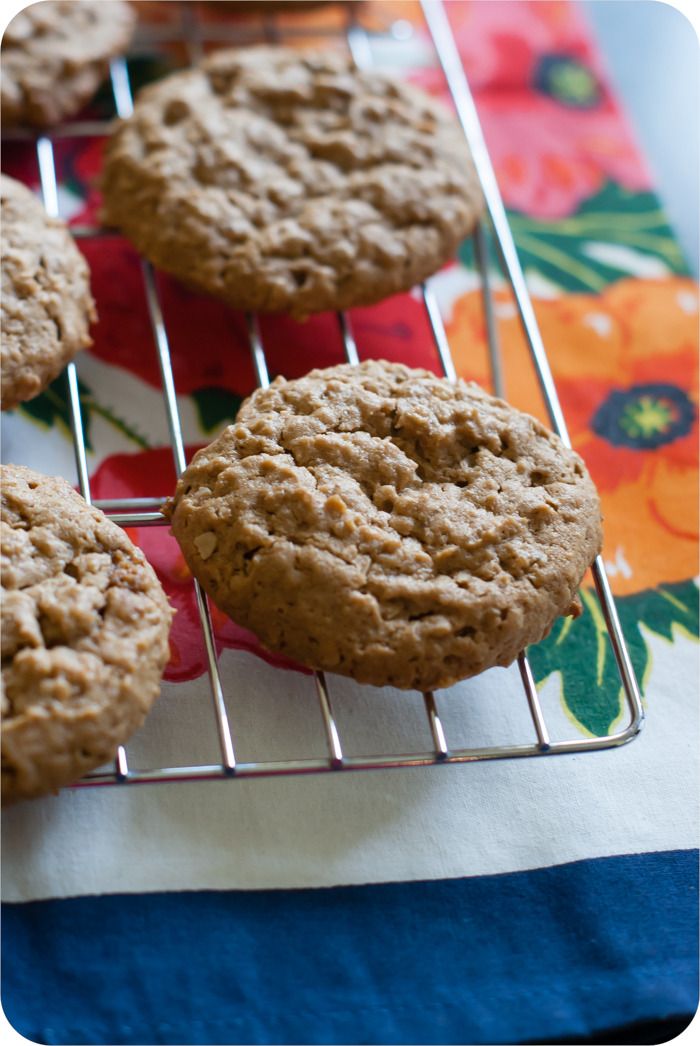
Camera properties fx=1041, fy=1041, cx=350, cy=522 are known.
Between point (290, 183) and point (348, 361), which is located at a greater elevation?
point (290, 183)

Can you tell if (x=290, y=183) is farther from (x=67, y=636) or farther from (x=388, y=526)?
(x=67, y=636)

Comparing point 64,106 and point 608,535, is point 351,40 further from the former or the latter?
point 608,535

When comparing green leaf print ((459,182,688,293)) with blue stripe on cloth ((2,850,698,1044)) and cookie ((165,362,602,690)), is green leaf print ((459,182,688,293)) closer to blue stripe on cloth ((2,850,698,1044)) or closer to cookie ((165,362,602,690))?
cookie ((165,362,602,690))

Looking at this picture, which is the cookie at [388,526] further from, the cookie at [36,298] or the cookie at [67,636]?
the cookie at [36,298]

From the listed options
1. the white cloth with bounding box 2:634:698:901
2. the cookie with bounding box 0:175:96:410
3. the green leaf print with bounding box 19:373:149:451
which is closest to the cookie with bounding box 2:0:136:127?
the cookie with bounding box 0:175:96:410

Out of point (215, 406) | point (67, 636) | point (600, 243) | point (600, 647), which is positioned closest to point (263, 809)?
point (67, 636)

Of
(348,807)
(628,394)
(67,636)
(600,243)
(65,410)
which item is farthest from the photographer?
(600,243)

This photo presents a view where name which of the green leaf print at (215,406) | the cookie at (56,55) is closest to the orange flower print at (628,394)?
the green leaf print at (215,406)
